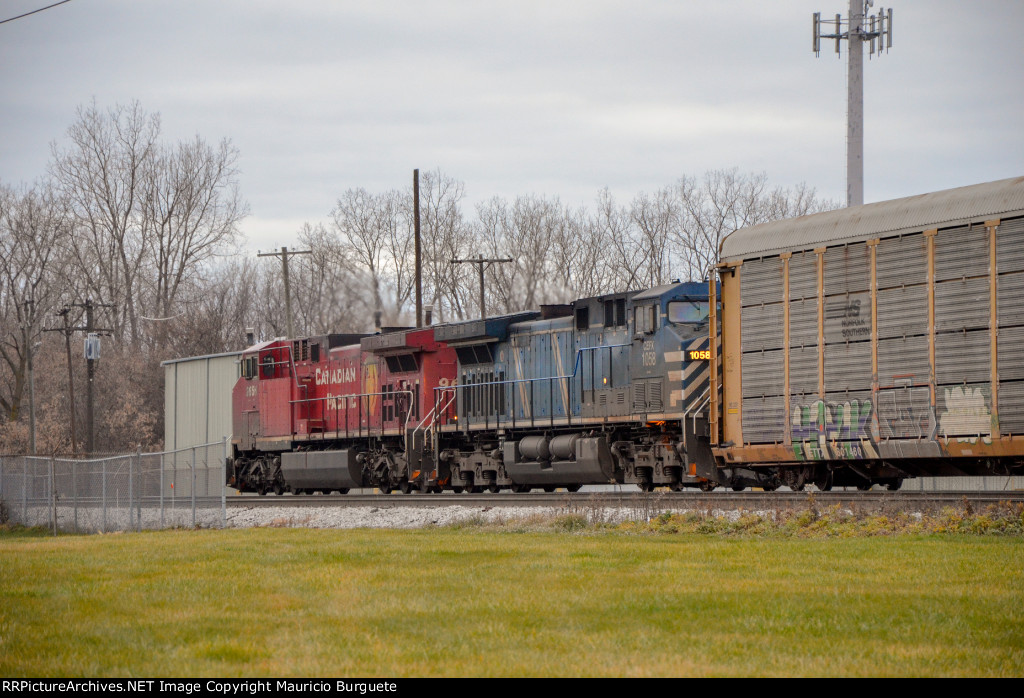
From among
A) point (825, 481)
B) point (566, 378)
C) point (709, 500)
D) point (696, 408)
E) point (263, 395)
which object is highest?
point (566, 378)

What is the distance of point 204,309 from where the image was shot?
223 feet

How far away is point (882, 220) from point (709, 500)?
467cm

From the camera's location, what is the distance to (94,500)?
72.6 ft

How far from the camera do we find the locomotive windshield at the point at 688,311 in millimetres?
20297

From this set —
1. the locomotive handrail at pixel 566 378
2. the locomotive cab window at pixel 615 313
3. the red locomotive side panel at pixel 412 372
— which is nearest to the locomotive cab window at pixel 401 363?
the red locomotive side panel at pixel 412 372

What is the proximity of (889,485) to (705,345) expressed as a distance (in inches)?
156

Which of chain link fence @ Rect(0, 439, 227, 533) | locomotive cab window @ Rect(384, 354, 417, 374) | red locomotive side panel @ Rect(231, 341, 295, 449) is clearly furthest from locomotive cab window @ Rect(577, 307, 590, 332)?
red locomotive side panel @ Rect(231, 341, 295, 449)

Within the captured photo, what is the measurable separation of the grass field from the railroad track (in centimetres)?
169

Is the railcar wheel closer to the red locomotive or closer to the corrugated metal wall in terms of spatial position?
the red locomotive

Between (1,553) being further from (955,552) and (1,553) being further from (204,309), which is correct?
(204,309)

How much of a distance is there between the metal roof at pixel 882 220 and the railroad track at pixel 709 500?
11.6 feet

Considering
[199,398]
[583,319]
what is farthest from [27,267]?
[583,319]

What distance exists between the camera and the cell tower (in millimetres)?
26891

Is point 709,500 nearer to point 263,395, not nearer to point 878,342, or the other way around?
point 878,342
